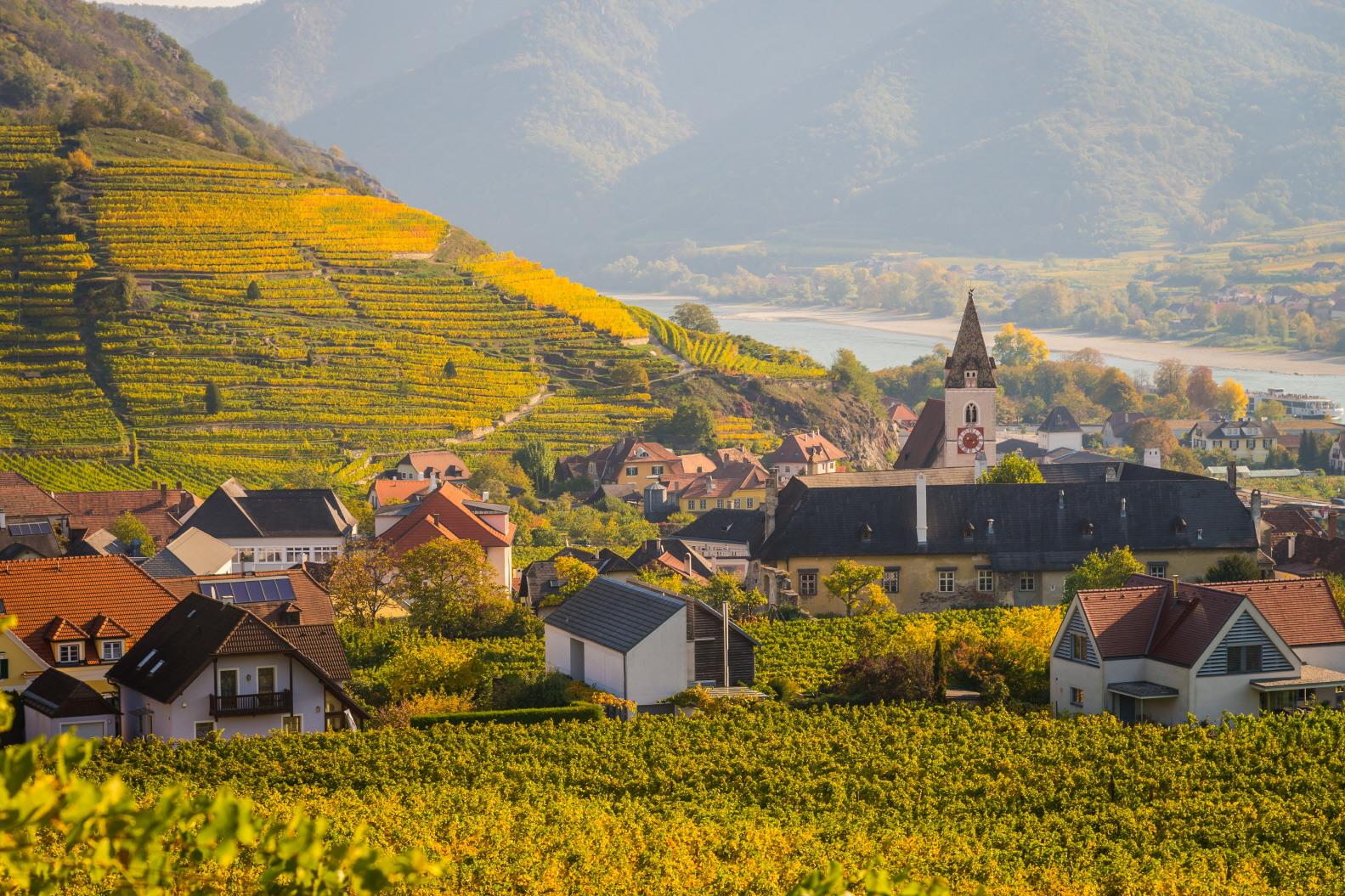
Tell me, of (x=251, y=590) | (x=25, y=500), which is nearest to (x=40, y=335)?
(x=25, y=500)

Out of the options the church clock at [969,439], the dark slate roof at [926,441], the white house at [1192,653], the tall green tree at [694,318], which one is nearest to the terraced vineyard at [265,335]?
the tall green tree at [694,318]

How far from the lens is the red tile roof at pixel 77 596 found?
43.1 metres

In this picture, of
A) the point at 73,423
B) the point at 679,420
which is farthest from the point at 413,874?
the point at 679,420

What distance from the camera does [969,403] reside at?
93.7 metres

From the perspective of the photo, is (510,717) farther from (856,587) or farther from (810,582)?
(810,582)

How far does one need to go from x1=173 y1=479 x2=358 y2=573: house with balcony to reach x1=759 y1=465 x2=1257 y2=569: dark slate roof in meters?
21.6

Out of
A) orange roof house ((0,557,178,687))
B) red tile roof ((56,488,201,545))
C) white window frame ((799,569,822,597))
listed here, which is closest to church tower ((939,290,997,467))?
white window frame ((799,569,822,597))

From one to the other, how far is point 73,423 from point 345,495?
1739 centimetres

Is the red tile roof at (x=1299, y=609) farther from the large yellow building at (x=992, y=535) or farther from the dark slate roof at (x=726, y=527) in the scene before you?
the dark slate roof at (x=726, y=527)

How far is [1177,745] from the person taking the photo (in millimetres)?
35781

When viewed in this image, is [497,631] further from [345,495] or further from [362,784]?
[345,495]

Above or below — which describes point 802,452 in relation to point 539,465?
above

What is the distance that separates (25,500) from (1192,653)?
2008 inches

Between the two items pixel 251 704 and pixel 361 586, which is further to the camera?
pixel 361 586
